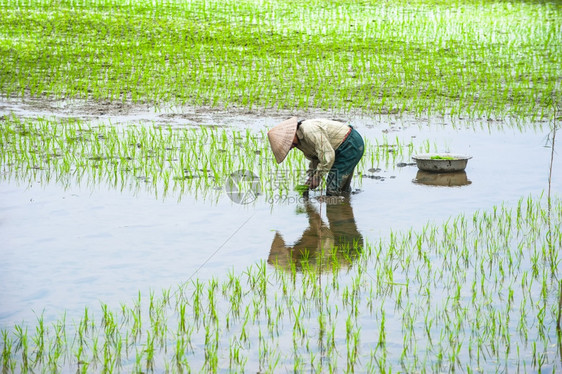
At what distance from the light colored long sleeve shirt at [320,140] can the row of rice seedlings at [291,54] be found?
12.8 ft

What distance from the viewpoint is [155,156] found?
7559 mm

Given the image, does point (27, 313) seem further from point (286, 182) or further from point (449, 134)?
point (449, 134)

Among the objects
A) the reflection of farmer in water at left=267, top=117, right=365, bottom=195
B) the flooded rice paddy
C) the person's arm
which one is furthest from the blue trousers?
the person's arm

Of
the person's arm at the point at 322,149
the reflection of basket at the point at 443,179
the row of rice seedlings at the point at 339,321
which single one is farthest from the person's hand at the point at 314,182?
the reflection of basket at the point at 443,179

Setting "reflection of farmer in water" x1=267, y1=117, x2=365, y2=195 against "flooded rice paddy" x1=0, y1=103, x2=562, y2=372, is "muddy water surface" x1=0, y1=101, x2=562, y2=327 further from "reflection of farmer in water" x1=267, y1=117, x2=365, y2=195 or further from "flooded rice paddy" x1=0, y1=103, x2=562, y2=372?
"reflection of farmer in water" x1=267, y1=117, x2=365, y2=195

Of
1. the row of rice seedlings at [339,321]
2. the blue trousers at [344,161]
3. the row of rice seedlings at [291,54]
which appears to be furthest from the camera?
the row of rice seedlings at [291,54]

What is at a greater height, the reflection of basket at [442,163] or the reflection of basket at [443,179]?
the reflection of basket at [442,163]

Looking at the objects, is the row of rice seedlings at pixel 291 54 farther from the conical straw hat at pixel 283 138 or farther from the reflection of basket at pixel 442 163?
the conical straw hat at pixel 283 138

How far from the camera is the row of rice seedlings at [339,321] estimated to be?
130 inches

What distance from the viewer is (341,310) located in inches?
153

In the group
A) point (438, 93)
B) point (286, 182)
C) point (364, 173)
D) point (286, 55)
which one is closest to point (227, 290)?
point (286, 182)

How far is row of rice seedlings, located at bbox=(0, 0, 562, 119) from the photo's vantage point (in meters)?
10.6

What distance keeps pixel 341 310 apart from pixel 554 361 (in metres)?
1.07

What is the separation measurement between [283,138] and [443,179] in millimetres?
1962
